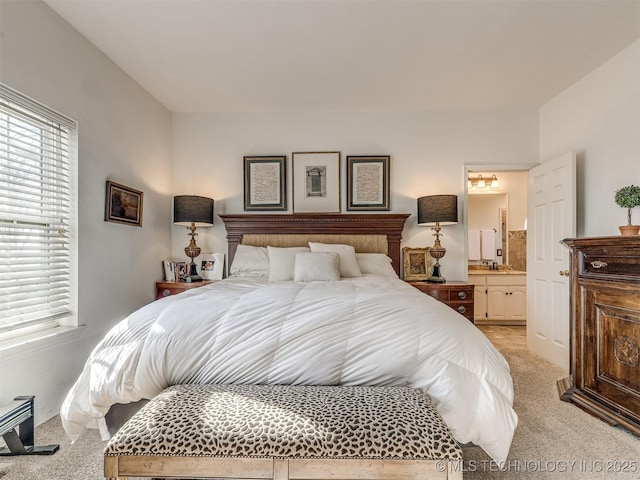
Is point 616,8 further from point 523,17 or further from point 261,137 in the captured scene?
point 261,137

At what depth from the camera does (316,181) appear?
3.77m

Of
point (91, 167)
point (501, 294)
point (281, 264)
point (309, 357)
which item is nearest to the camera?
point (309, 357)

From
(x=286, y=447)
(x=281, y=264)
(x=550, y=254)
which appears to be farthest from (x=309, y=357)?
(x=550, y=254)

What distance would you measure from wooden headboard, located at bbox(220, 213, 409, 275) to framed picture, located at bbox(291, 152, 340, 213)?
0.15 meters

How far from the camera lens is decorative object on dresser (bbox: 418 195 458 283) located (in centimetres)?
335

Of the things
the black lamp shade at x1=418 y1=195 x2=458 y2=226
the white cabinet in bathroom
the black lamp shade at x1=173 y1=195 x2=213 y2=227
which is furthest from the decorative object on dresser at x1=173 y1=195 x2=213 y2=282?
the white cabinet in bathroom

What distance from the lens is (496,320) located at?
4398 mm

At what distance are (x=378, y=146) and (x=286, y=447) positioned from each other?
3.26 m

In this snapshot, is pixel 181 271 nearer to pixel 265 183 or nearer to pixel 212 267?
pixel 212 267

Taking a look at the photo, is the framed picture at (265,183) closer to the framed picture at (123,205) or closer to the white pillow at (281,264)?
the white pillow at (281,264)

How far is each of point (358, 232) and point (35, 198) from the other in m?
2.73

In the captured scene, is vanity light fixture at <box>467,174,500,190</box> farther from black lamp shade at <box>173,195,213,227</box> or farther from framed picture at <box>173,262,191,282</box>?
framed picture at <box>173,262,191,282</box>

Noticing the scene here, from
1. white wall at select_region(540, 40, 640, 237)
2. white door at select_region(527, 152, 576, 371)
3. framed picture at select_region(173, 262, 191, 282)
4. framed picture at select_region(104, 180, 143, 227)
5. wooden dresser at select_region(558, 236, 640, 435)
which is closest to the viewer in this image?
wooden dresser at select_region(558, 236, 640, 435)

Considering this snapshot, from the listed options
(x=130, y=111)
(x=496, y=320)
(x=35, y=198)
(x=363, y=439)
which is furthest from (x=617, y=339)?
(x=130, y=111)
